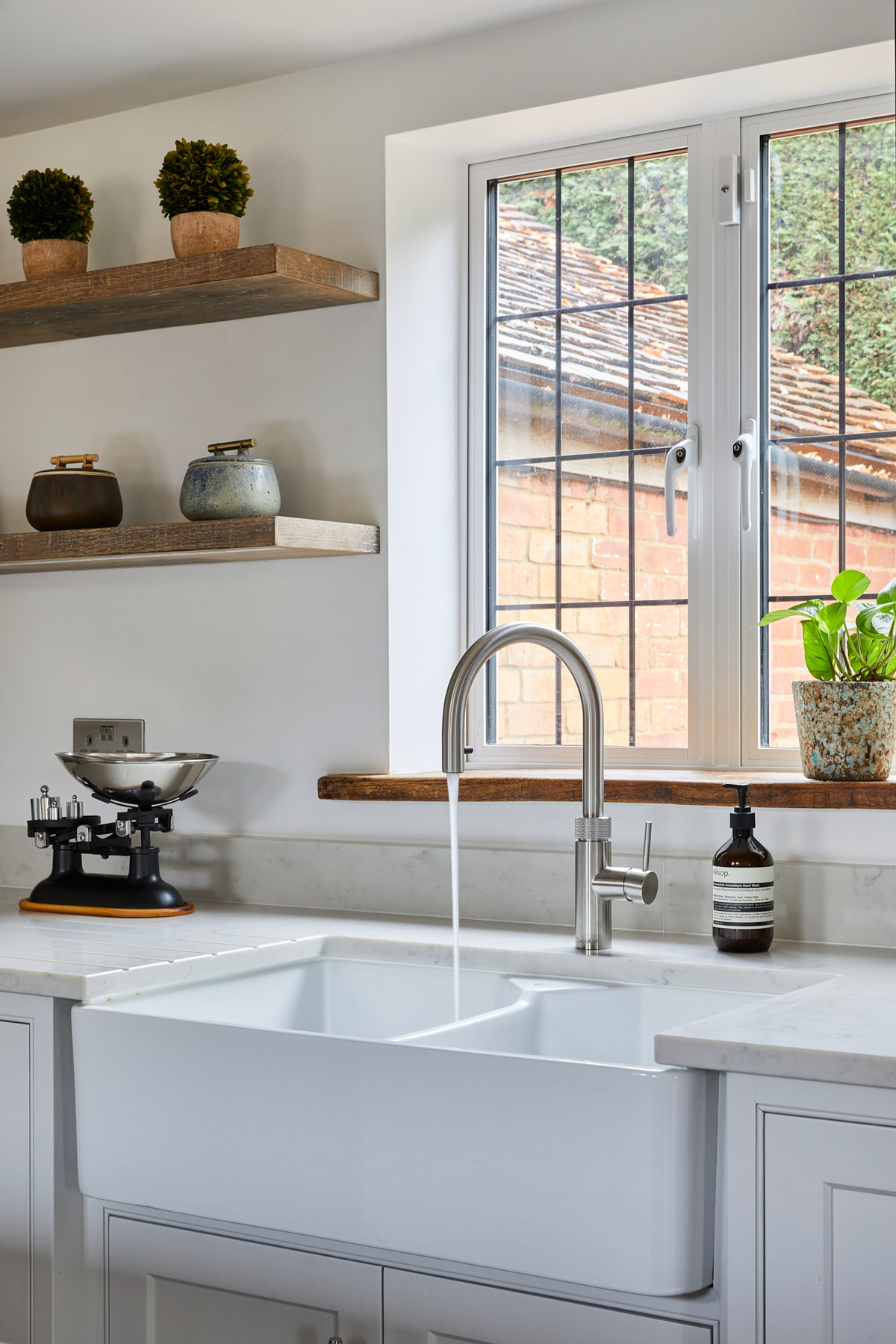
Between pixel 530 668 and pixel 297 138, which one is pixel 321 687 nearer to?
pixel 530 668

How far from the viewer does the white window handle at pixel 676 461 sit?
2105 mm

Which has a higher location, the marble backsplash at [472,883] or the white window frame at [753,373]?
the white window frame at [753,373]

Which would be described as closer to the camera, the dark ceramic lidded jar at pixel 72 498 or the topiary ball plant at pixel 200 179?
the topiary ball plant at pixel 200 179

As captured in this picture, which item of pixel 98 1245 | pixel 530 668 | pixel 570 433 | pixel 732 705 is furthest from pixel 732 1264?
pixel 570 433

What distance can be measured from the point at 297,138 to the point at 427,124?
0.80ft

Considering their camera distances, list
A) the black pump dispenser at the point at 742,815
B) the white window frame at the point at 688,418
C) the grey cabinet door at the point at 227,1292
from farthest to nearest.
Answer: the white window frame at the point at 688,418, the black pump dispenser at the point at 742,815, the grey cabinet door at the point at 227,1292

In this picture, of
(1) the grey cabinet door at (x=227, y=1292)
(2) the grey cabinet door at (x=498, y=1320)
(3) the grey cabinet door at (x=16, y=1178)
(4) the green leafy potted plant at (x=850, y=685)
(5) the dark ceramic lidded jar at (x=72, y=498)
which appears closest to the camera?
(2) the grey cabinet door at (x=498, y=1320)

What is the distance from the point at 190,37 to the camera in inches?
83.7

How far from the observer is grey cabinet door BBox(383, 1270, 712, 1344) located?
1.24m

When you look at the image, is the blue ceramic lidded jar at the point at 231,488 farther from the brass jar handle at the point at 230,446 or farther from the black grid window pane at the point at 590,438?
the black grid window pane at the point at 590,438

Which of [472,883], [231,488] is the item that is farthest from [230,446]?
[472,883]

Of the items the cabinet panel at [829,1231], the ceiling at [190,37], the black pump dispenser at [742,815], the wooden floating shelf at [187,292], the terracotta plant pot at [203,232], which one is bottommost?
the cabinet panel at [829,1231]

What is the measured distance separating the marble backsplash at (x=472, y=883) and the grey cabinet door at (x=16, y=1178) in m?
0.64

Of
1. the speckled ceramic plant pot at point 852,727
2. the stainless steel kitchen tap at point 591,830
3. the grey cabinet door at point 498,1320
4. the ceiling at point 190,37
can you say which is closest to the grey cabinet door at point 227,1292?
the grey cabinet door at point 498,1320
